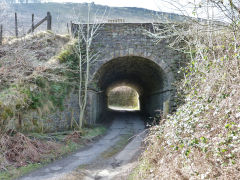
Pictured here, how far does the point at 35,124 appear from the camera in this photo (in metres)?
8.49

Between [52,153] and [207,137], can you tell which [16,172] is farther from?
[207,137]

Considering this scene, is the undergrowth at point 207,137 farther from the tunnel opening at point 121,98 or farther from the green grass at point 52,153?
the tunnel opening at point 121,98

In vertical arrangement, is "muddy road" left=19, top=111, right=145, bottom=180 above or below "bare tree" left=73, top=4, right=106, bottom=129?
below

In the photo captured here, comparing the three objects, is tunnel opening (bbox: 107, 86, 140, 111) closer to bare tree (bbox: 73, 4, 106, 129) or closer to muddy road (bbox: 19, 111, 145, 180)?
bare tree (bbox: 73, 4, 106, 129)

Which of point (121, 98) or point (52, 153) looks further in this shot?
point (121, 98)

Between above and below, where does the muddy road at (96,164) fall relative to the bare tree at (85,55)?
→ below

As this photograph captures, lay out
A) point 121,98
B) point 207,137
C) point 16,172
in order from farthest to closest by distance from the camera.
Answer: point 121,98 < point 16,172 < point 207,137

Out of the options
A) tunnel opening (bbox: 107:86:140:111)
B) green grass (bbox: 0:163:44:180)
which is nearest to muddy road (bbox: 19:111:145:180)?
green grass (bbox: 0:163:44:180)

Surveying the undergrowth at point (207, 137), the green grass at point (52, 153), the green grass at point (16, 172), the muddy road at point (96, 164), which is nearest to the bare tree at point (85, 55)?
the green grass at point (52, 153)

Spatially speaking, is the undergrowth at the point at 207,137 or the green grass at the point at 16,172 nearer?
the undergrowth at the point at 207,137

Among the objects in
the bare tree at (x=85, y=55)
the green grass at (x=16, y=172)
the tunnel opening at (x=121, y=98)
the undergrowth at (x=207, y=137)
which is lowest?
the tunnel opening at (x=121, y=98)

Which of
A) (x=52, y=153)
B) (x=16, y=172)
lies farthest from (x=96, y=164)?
(x=16, y=172)

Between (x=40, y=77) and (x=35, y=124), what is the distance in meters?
1.98

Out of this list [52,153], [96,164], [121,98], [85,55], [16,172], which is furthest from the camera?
Answer: [121,98]
